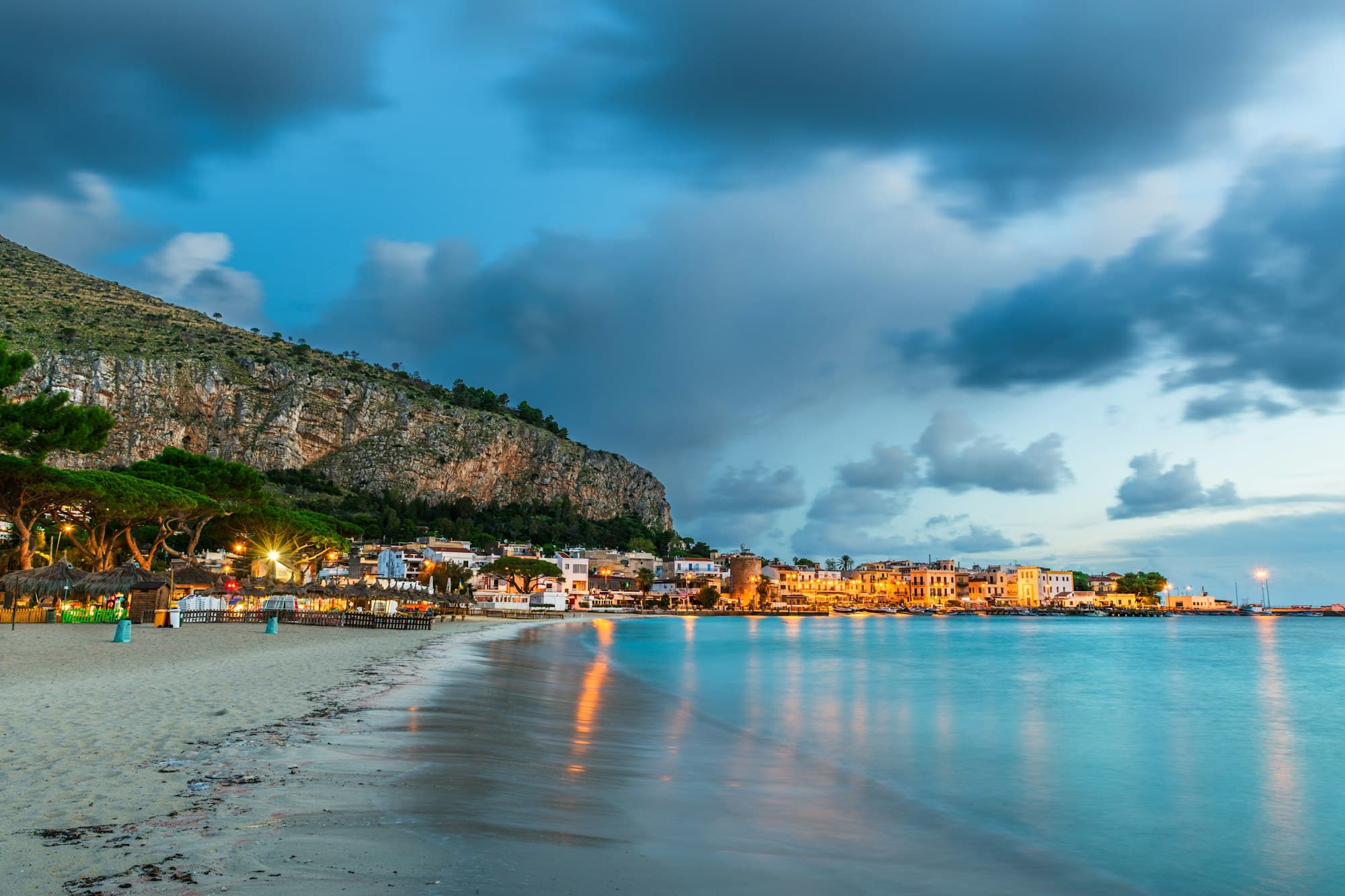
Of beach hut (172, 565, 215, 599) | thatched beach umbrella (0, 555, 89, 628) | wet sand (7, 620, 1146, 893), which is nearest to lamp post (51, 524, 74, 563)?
beach hut (172, 565, 215, 599)

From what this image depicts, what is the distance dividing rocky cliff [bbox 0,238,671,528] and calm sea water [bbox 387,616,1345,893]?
122826 millimetres

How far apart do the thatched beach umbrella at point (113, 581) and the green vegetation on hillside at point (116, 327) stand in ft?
301

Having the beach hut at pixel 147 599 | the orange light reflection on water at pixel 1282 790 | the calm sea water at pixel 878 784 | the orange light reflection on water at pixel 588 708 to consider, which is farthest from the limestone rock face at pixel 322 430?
the orange light reflection on water at pixel 1282 790

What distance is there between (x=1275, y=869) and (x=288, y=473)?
513ft

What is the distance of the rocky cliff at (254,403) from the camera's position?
125688 mm

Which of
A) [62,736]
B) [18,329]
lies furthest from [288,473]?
[62,736]

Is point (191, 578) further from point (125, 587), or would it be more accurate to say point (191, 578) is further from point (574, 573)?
point (574, 573)

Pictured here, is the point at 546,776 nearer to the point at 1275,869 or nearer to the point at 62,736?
the point at 62,736

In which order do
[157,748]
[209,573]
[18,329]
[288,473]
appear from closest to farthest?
[157,748], [209,573], [18,329], [288,473]

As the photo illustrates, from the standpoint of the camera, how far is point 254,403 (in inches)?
5861

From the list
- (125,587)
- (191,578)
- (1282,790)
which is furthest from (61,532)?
(1282,790)

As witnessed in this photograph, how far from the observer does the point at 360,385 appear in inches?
6422

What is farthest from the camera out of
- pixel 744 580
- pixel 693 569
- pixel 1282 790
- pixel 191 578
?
pixel 693 569

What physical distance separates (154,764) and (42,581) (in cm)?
3536
